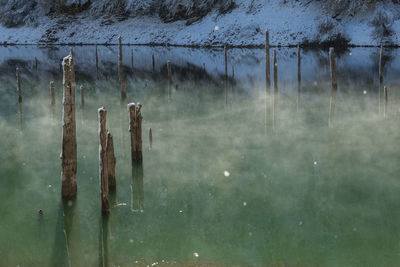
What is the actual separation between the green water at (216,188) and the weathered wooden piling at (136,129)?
1.33 feet

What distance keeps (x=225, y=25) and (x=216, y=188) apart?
156 ft

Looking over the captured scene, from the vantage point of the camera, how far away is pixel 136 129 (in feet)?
42.8

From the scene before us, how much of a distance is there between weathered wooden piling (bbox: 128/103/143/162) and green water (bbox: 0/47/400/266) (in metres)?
0.41

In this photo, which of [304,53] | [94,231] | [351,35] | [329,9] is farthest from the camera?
[329,9]

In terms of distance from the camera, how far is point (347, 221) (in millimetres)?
10055

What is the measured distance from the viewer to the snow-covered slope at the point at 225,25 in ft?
161

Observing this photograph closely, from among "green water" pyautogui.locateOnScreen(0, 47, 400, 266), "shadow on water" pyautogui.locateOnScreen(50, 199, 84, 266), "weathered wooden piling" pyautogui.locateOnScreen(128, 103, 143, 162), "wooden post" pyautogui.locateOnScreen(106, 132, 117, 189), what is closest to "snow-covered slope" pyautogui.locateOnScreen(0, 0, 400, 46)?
"green water" pyautogui.locateOnScreen(0, 47, 400, 266)

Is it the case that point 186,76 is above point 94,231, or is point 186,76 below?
above

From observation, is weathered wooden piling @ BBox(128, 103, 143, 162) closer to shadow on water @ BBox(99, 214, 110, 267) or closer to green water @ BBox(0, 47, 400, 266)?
green water @ BBox(0, 47, 400, 266)

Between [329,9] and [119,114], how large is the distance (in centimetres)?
3871

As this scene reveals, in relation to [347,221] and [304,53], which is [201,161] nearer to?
[347,221]

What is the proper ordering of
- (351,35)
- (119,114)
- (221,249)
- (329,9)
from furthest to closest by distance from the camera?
(329,9) → (351,35) → (119,114) → (221,249)

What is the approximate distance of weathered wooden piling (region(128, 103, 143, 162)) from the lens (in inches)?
499

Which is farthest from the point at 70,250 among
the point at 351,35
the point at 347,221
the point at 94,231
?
the point at 351,35
